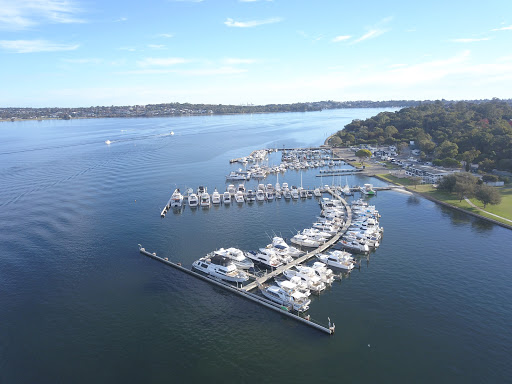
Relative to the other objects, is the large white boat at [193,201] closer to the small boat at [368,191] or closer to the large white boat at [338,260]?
the large white boat at [338,260]

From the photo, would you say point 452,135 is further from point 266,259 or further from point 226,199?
point 266,259

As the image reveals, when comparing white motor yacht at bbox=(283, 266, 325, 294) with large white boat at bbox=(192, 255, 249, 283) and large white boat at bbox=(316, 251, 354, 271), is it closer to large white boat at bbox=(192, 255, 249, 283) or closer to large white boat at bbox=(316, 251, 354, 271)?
large white boat at bbox=(316, 251, 354, 271)

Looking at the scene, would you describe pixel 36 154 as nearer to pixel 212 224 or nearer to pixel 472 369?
pixel 212 224

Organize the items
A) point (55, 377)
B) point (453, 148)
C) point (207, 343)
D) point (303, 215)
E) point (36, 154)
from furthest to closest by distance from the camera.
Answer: point (36, 154) < point (453, 148) < point (303, 215) < point (207, 343) < point (55, 377)

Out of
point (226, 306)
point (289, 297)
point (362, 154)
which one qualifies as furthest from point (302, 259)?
point (362, 154)

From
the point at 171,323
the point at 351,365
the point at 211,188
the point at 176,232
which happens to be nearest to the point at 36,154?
the point at 211,188

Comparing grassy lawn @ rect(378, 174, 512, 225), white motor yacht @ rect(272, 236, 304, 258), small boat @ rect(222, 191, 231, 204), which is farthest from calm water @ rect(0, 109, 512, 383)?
small boat @ rect(222, 191, 231, 204)

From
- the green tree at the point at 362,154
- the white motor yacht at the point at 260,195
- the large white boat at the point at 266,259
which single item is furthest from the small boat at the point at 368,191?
the large white boat at the point at 266,259
